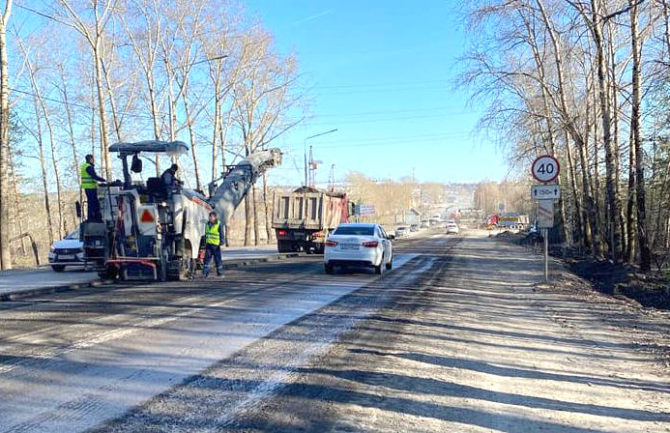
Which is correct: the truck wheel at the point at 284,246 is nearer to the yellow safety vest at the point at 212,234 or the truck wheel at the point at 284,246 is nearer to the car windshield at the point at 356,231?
the car windshield at the point at 356,231

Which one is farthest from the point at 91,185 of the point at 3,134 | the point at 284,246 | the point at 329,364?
the point at 284,246

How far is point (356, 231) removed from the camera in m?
17.7

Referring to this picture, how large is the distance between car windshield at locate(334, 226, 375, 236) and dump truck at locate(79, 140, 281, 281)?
4633 millimetres

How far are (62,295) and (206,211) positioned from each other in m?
5.23

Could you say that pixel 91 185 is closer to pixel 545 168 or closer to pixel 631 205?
pixel 545 168

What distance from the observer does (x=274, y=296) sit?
39.9 ft

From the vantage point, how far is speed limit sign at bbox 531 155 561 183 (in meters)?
14.2

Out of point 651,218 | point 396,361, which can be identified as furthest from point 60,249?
point 651,218

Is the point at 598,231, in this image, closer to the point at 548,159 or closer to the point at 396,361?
the point at 548,159

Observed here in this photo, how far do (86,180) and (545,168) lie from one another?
37.9ft

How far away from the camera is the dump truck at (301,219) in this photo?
90.8ft

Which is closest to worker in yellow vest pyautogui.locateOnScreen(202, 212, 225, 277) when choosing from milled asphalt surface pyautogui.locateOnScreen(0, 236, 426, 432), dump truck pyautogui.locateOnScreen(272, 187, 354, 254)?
milled asphalt surface pyautogui.locateOnScreen(0, 236, 426, 432)

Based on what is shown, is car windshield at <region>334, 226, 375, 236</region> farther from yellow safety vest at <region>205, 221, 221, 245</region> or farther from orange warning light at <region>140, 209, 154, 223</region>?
orange warning light at <region>140, 209, 154, 223</region>

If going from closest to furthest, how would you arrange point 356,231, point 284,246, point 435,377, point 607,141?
point 435,377, point 356,231, point 607,141, point 284,246
